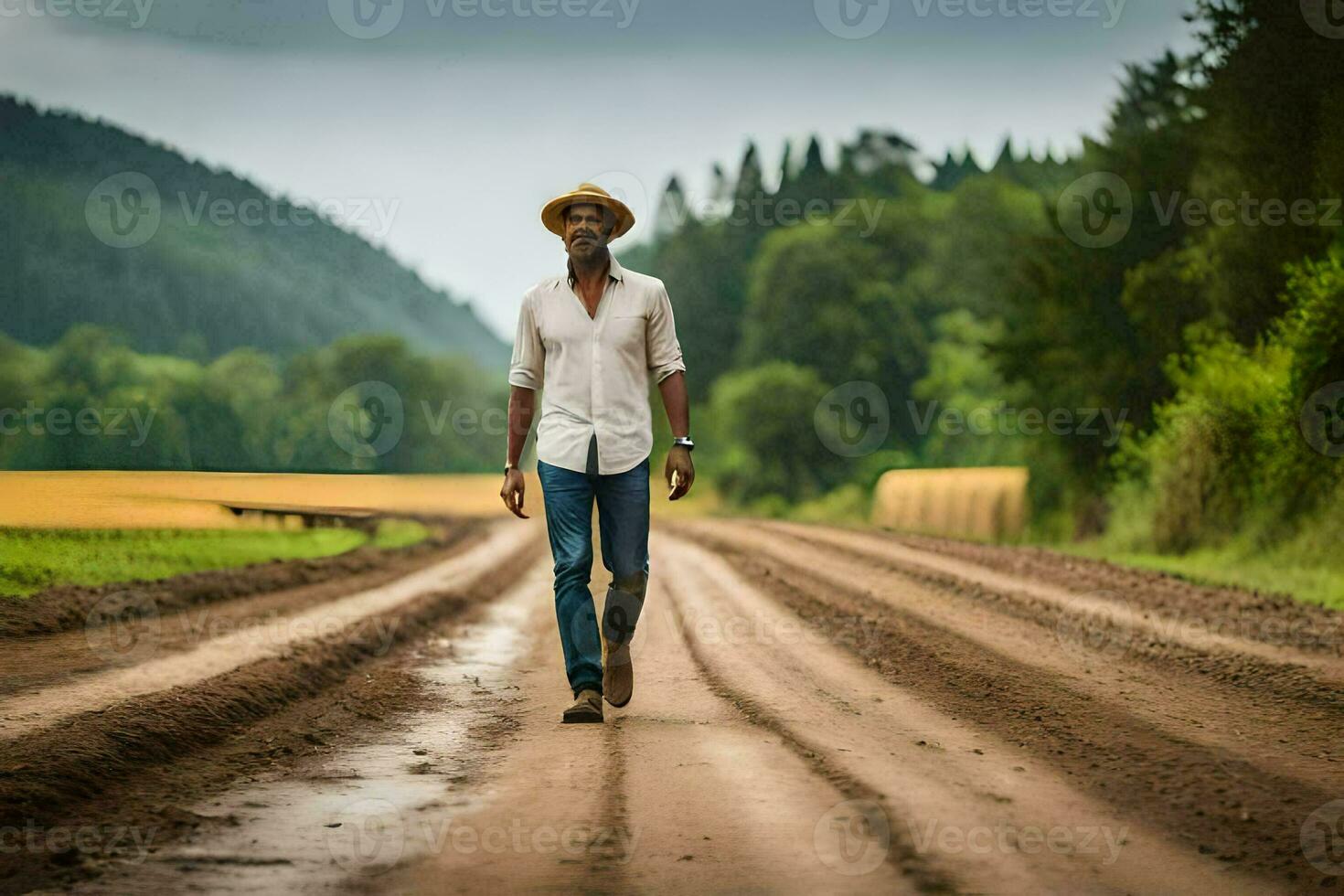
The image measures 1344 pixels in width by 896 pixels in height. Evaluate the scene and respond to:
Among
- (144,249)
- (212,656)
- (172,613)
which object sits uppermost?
(144,249)

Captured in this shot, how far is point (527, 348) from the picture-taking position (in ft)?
22.6

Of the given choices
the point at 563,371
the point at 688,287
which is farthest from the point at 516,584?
the point at 688,287

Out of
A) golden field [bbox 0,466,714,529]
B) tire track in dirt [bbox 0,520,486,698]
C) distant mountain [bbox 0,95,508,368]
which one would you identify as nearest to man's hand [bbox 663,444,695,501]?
golden field [bbox 0,466,714,529]

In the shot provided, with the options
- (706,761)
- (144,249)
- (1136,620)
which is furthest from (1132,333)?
(144,249)

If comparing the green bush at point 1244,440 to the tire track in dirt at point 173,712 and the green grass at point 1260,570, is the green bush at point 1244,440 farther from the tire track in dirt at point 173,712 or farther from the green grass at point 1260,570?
the tire track in dirt at point 173,712

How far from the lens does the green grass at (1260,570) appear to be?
14.3m

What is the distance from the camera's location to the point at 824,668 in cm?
865

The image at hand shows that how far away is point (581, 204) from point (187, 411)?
19600 millimetres

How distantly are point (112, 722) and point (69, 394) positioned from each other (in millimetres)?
16383

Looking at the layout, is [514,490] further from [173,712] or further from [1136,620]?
[1136,620]

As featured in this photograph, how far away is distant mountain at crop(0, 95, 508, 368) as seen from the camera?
25000 millimetres

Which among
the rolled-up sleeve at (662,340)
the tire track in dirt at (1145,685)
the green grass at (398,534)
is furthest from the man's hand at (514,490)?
the green grass at (398,534)

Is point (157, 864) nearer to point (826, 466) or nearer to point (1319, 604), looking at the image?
point (1319, 604)

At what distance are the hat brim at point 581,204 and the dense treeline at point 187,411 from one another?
1227cm
